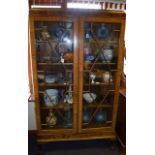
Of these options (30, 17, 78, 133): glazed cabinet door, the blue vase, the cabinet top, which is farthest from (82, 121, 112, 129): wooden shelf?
the cabinet top

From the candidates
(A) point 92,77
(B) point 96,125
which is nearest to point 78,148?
(B) point 96,125

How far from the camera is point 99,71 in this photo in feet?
7.06

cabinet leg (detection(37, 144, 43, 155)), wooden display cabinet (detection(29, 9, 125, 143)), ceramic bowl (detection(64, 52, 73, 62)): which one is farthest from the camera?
cabinet leg (detection(37, 144, 43, 155))

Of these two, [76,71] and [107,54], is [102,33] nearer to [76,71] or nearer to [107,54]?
[107,54]

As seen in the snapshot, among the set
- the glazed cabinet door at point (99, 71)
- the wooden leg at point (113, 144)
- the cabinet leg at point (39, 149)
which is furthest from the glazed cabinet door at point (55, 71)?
the wooden leg at point (113, 144)

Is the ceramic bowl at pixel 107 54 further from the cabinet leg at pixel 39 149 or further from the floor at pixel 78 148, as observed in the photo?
the cabinet leg at pixel 39 149

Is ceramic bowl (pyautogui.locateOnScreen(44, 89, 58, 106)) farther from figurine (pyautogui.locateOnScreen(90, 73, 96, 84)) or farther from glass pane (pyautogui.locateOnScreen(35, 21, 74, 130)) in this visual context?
figurine (pyautogui.locateOnScreen(90, 73, 96, 84))

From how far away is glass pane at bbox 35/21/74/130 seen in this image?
1963 millimetres

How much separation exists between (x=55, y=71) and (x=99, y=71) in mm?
542
